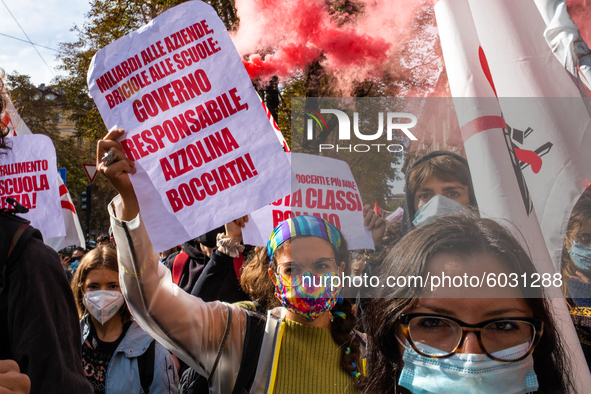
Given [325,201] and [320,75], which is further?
[320,75]

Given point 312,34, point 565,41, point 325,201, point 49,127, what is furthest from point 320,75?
point 49,127

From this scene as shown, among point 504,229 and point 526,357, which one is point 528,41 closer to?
point 504,229

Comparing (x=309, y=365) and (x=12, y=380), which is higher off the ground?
(x=12, y=380)

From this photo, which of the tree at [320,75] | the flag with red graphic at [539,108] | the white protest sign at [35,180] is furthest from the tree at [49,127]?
the flag with red graphic at [539,108]

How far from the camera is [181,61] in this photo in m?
2.25

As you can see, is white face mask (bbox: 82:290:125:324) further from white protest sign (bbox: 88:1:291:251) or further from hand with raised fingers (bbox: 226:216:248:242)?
white protest sign (bbox: 88:1:291:251)

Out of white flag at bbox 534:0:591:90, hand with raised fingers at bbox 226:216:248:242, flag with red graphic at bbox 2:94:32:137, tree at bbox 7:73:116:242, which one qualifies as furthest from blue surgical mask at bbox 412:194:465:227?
tree at bbox 7:73:116:242

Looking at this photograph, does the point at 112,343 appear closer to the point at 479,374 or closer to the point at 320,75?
the point at 479,374

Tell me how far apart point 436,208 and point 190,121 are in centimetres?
123

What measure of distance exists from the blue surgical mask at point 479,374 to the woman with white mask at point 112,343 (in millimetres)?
1783

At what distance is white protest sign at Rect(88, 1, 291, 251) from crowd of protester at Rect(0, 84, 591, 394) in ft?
0.47

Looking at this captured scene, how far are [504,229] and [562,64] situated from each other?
0.87m

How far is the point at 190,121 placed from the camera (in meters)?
2.21

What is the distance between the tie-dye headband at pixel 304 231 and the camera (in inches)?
89.4
